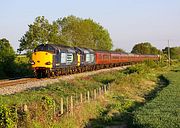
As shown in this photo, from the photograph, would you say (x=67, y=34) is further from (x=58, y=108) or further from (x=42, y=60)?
(x=58, y=108)

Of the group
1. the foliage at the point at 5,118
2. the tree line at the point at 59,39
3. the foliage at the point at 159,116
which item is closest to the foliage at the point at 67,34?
the tree line at the point at 59,39

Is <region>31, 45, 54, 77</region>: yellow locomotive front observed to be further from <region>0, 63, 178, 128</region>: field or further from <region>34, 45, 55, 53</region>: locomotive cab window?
<region>0, 63, 178, 128</region>: field

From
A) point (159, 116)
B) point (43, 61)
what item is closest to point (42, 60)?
point (43, 61)

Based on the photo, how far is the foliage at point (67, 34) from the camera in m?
57.2

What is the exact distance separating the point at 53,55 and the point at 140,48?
13349 cm

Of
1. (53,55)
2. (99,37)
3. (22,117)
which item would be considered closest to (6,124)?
(22,117)

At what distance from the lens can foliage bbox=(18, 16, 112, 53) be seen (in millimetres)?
57188

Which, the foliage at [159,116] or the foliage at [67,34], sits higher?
the foliage at [67,34]

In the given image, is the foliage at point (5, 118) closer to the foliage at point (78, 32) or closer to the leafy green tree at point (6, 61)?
the leafy green tree at point (6, 61)

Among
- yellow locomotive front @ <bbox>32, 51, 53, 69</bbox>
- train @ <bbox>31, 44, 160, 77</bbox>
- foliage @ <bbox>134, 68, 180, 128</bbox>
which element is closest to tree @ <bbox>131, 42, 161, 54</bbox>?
train @ <bbox>31, 44, 160, 77</bbox>

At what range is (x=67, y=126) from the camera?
15.9 metres

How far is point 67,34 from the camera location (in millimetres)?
91750

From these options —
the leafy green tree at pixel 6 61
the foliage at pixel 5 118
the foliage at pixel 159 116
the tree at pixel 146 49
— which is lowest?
the foliage at pixel 159 116

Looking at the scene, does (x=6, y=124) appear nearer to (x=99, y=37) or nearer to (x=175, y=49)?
(x=99, y=37)
